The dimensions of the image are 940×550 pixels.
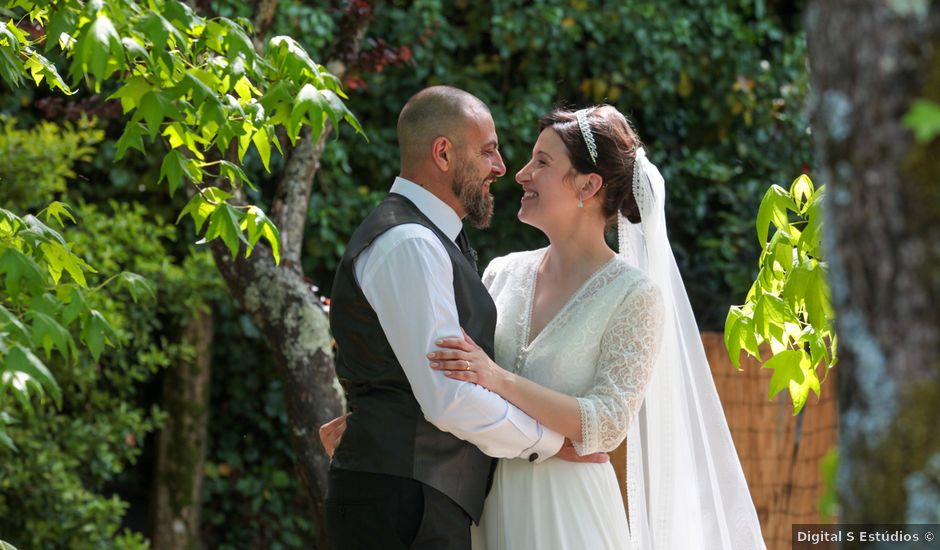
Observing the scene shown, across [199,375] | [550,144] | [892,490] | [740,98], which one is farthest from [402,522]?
[740,98]

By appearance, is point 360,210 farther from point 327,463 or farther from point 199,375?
point 327,463

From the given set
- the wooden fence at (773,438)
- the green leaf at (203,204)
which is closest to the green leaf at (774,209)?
the green leaf at (203,204)

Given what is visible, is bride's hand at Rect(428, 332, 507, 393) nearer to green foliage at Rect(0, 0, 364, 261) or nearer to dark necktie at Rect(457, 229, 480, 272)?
dark necktie at Rect(457, 229, 480, 272)

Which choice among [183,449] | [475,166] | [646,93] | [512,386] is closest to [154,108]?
[475,166]

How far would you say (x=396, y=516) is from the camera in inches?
100

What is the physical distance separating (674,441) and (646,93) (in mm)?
3404

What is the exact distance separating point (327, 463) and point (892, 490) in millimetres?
2922

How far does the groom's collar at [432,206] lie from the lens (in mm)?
2752

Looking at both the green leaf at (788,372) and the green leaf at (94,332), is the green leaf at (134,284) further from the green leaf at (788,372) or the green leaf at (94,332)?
the green leaf at (788,372)

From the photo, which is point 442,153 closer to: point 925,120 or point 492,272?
point 492,272

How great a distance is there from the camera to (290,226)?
3998mm

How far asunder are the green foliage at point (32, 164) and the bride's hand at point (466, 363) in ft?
8.34

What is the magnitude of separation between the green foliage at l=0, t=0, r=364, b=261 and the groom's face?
343 millimetres

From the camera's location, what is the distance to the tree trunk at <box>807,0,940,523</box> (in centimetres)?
99
